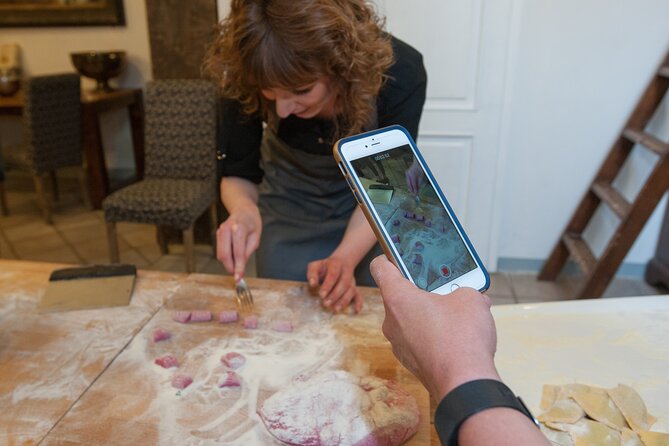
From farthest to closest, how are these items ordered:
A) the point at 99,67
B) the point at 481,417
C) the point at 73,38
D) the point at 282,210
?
the point at 73,38
the point at 99,67
the point at 282,210
the point at 481,417

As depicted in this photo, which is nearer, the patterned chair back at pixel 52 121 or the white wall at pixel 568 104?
the white wall at pixel 568 104

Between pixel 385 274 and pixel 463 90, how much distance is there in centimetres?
172

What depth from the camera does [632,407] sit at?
817 millimetres

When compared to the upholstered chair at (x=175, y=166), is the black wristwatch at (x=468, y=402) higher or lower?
higher

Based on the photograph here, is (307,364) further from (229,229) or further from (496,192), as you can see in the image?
(496,192)

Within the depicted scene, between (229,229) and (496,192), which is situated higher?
(229,229)

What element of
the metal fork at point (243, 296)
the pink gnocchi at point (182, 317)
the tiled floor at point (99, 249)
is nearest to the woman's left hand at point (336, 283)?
the metal fork at point (243, 296)

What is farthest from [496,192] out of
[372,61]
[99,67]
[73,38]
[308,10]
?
[73,38]

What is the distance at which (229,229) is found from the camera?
1164 mm

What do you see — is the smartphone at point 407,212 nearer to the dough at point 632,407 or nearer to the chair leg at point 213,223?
the dough at point 632,407

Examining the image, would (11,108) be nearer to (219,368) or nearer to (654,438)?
(219,368)

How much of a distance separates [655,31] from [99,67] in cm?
290

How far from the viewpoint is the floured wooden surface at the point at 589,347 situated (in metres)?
0.89

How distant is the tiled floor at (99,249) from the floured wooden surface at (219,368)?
153 cm
